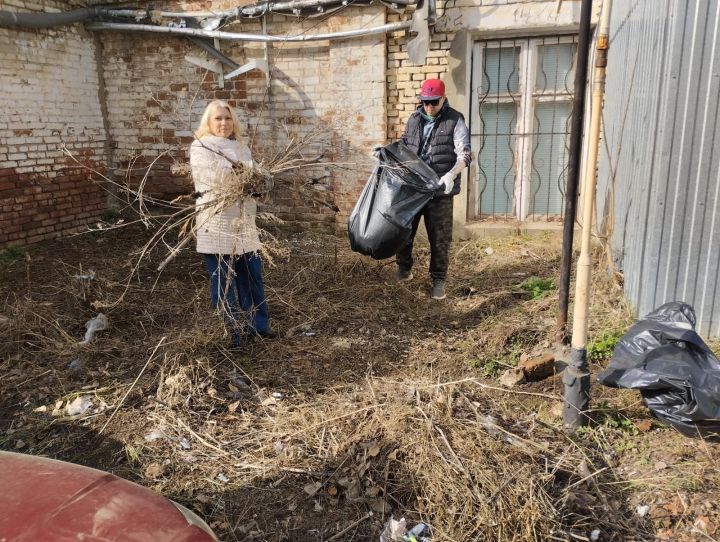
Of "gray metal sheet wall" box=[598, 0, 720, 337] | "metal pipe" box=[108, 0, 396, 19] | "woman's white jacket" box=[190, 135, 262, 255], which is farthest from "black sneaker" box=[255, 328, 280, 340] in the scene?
"metal pipe" box=[108, 0, 396, 19]

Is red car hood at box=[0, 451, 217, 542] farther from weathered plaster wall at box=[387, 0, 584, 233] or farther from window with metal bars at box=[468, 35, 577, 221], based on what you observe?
window with metal bars at box=[468, 35, 577, 221]

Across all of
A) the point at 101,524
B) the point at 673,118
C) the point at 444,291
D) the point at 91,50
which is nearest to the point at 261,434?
the point at 101,524

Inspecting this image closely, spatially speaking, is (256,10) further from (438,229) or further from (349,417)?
(349,417)

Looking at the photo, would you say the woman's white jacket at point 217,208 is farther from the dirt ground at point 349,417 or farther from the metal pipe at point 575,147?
the metal pipe at point 575,147

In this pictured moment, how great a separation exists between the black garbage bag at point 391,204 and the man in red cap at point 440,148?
201 millimetres

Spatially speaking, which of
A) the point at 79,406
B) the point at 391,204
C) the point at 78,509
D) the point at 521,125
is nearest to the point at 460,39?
the point at 521,125

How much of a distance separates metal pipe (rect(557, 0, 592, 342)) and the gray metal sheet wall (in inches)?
25.4

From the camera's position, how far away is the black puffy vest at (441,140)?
14.9 ft

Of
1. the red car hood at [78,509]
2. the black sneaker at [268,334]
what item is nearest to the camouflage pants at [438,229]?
the black sneaker at [268,334]

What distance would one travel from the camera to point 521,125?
6.18 meters

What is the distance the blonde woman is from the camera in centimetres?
346

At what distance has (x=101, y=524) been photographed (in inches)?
61.4

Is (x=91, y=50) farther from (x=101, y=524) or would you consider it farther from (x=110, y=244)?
(x=101, y=524)

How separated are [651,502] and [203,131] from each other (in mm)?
3190
